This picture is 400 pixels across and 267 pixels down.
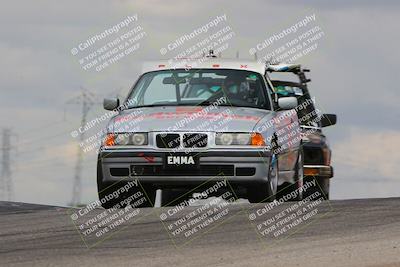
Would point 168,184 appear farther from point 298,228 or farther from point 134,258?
point 134,258

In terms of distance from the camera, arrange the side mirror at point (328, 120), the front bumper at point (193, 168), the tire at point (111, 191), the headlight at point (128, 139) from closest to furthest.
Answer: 1. the front bumper at point (193, 168)
2. the headlight at point (128, 139)
3. the tire at point (111, 191)
4. the side mirror at point (328, 120)

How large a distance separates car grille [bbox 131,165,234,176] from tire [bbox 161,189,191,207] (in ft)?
12.5

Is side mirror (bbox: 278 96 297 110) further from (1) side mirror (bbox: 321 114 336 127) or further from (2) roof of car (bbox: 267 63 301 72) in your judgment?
(1) side mirror (bbox: 321 114 336 127)

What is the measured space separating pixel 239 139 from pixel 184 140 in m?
0.62

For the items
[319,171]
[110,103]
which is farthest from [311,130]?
[110,103]

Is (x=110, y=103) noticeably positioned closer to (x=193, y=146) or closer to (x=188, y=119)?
(x=188, y=119)

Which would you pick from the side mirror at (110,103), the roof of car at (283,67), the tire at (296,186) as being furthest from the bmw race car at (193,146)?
the roof of car at (283,67)

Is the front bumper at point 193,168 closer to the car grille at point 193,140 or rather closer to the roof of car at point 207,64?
the car grille at point 193,140

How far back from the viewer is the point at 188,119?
14.6 m

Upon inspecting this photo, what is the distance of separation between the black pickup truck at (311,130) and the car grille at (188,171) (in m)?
4.74

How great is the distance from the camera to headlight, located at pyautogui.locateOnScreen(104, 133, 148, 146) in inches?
574

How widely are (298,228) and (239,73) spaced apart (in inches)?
162

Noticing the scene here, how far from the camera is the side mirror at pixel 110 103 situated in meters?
15.5

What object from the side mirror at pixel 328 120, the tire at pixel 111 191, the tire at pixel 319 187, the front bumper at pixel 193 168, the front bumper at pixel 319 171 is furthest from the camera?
the side mirror at pixel 328 120
